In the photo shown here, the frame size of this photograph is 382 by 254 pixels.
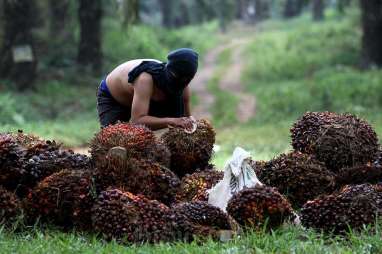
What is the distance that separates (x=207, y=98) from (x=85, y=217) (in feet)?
54.7

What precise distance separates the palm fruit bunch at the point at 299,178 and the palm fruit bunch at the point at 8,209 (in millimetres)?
1785

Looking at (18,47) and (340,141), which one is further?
(18,47)

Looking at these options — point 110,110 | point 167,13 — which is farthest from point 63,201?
point 167,13

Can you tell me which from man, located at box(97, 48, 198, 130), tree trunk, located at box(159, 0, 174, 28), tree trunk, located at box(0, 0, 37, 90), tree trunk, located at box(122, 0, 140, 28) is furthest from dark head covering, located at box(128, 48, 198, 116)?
tree trunk, located at box(159, 0, 174, 28)

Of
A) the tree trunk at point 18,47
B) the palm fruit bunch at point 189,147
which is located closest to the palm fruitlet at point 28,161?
the palm fruit bunch at point 189,147

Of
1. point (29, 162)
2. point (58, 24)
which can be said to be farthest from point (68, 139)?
point (58, 24)

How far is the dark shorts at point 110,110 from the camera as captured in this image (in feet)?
21.2

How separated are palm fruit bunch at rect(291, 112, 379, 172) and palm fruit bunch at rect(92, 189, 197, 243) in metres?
1.53

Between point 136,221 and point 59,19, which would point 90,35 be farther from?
point 136,221

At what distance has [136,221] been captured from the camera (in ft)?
14.3

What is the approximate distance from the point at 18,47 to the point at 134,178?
46.2 feet

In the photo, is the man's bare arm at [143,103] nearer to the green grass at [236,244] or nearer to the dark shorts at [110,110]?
the dark shorts at [110,110]

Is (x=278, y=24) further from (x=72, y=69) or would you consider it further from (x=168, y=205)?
(x=168, y=205)

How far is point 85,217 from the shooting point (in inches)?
183
